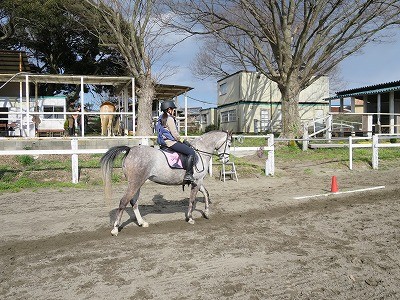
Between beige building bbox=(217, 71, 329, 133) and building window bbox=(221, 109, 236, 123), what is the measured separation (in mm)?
105

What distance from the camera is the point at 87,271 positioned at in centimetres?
445

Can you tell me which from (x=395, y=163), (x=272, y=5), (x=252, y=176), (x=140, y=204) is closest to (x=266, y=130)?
(x=272, y=5)

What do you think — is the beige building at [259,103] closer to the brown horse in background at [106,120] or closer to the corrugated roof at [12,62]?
the brown horse in background at [106,120]

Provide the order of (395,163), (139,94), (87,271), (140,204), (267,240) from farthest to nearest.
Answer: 1. (139,94)
2. (395,163)
3. (140,204)
4. (267,240)
5. (87,271)

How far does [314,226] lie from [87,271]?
4.14 m

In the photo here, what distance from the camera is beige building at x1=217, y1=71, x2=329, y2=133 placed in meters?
34.2

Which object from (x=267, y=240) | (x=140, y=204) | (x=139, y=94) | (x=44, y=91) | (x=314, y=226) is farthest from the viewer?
(x=44, y=91)

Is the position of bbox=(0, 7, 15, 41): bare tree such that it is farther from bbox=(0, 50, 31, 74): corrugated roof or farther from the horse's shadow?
the horse's shadow

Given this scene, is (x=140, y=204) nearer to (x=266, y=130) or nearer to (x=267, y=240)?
(x=267, y=240)

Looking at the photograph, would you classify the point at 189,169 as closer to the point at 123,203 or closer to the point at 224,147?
the point at 224,147

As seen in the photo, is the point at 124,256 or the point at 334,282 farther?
the point at 124,256

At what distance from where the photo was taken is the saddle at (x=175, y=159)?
6687mm

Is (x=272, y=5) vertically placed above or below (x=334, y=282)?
above

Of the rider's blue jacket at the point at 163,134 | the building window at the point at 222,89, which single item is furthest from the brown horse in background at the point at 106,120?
the building window at the point at 222,89
